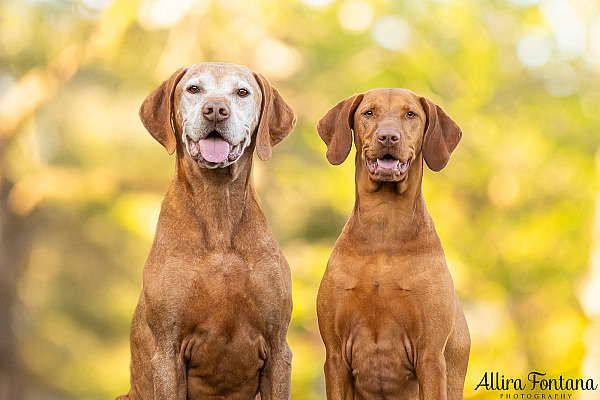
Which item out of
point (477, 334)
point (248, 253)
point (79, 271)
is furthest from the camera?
point (79, 271)

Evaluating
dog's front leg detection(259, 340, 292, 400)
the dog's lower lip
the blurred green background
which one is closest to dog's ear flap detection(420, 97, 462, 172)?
the dog's lower lip

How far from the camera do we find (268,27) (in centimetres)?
1283

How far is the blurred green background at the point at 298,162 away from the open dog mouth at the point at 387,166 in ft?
23.6

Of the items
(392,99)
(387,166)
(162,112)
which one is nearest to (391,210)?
(387,166)

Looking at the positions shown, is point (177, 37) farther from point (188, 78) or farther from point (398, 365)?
point (398, 365)

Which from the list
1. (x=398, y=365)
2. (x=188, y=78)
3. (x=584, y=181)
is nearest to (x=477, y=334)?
(x=584, y=181)

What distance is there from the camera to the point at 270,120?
4602mm

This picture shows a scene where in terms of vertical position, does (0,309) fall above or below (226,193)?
above

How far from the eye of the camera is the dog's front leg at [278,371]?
170 inches

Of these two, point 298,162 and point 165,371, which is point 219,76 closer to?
point 165,371

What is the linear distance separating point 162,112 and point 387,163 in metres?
1.31

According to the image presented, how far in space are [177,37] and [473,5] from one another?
492 cm

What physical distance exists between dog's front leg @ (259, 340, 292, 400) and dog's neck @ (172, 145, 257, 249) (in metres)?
0.64

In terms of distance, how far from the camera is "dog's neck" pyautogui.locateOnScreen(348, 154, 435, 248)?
451cm
